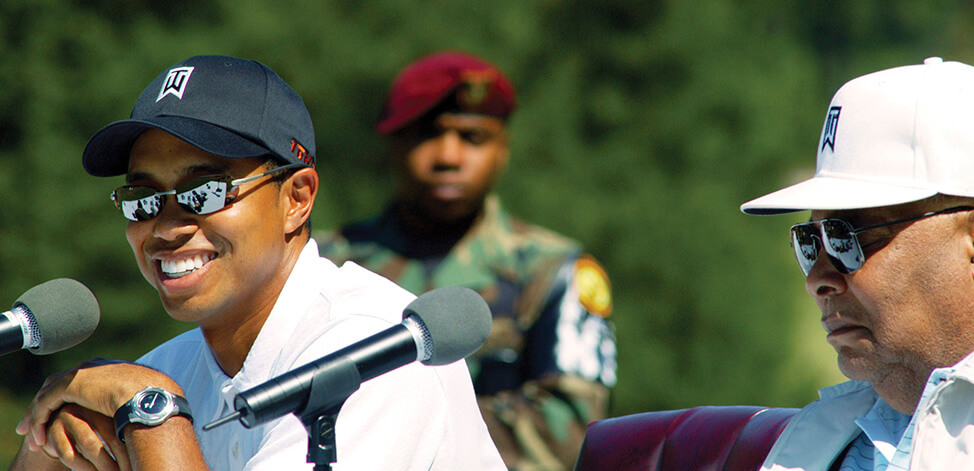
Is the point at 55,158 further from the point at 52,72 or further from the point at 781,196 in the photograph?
the point at 781,196

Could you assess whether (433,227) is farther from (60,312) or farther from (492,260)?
(60,312)

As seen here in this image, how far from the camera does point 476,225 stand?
14.4 ft

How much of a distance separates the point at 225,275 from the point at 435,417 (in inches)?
20.3

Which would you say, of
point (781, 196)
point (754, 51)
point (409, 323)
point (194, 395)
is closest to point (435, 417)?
point (409, 323)

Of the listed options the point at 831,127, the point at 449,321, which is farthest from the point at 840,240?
the point at 449,321

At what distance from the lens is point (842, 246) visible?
2150 mm

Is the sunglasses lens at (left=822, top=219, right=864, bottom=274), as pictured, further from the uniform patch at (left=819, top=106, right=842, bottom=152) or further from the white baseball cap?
the uniform patch at (left=819, top=106, right=842, bottom=152)

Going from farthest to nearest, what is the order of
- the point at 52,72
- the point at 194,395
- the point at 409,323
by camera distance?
the point at 52,72
the point at 194,395
the point at 409,323

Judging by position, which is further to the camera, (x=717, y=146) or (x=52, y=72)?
(x=717, y=146)

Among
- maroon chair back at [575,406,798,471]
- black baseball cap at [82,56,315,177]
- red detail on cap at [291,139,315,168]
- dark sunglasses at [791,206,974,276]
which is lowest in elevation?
maroon chair back at [575,406,798,471]

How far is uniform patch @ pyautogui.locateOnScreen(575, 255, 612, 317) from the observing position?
4.10 metres

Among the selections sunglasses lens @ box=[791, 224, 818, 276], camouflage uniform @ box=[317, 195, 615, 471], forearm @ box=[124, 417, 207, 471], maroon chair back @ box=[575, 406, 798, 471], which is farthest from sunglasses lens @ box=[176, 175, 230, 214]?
camouflage uniform @ box=[317, 195, 615, 471]

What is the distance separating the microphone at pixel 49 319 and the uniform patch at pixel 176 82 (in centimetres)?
42

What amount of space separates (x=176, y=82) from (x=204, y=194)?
26 cm
